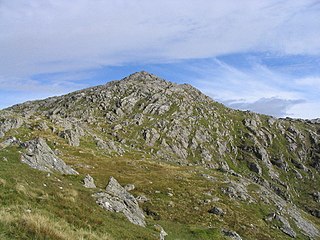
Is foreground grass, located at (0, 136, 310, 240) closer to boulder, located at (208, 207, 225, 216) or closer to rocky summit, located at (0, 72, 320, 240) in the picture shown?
rocky summit, located at (0, 72, 320, 240)

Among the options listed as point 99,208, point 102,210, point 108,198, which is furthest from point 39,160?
point 102,210

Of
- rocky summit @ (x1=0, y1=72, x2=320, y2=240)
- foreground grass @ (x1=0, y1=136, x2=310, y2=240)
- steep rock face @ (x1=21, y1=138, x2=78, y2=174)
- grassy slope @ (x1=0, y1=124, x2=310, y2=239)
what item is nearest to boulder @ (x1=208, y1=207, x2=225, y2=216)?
rocky summit @ (x1=0, y1=72, x2=320, y2=240)

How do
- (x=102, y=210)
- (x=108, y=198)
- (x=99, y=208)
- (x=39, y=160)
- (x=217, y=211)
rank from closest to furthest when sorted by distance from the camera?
(x=102, y=210) < (x=99, y=208) < (x=108, y=198) < (x=39, y=160) < (x=217, y=211)

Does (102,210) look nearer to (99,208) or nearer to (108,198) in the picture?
(99,208)

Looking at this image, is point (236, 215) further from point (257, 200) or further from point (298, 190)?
point (298, 190)

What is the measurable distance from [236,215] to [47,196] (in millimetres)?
53339

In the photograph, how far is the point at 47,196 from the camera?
26797 millimetres

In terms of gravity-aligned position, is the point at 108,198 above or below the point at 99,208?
above

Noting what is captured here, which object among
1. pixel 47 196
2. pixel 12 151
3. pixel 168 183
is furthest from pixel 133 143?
pixel 47 196

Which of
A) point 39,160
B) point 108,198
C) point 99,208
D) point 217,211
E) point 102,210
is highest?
point 39,160

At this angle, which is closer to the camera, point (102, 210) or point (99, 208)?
point (102, 210)

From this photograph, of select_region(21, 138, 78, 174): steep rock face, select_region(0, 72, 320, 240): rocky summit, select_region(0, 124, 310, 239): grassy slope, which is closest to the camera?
select_region(0, 124, 310, 239): grassy slope

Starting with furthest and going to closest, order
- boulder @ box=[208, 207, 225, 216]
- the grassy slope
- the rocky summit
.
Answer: boulder @ box=[208, 207, 225, 216], the rocky summit, the grassy slope

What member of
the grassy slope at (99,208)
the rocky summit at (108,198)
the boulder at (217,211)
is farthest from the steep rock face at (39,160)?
the boulder at (217,211)
